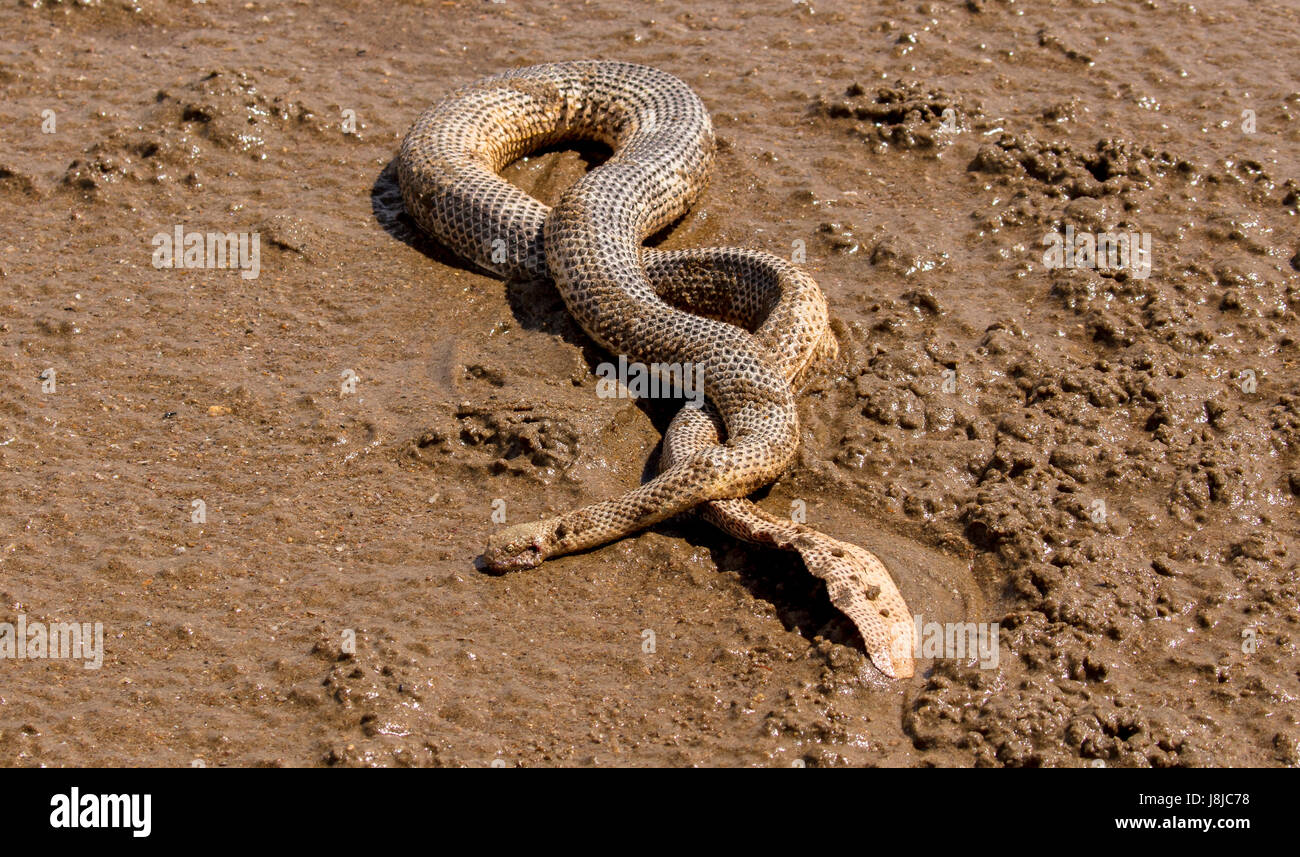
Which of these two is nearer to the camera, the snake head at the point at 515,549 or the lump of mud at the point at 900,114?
the snake head at the point at 515,549

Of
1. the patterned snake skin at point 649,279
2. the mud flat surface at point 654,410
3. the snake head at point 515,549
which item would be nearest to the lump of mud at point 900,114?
the mud flat surface at point 654,410

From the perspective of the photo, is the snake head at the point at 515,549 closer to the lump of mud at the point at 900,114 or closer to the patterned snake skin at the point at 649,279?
the patterned snake skin at the point at 649,279

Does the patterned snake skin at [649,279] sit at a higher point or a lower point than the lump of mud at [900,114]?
lower

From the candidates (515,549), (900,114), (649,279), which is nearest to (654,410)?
(649,279)

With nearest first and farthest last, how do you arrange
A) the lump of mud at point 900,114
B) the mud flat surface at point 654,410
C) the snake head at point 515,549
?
the mud flat surface at point 654,410, the snake head at point 515,549, the lump of mud at point 900,114

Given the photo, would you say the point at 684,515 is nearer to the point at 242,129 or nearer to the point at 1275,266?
the point at 1275,266

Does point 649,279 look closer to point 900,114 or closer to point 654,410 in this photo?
point 654,410

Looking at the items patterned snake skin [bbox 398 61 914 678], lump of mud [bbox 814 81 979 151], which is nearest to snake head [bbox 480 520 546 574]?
patterned snake skin [bbox 398 61 914 678]

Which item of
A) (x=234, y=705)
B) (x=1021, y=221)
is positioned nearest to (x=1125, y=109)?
(x=1021, y=221)
